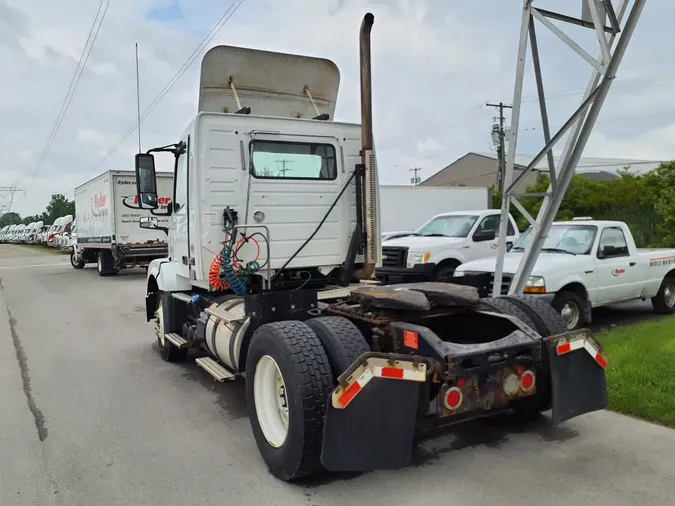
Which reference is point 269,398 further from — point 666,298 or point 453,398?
point 666,298

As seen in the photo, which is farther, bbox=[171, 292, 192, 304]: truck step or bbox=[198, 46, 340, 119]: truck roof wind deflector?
bbox=[171, 292, 192, 304]: truck step

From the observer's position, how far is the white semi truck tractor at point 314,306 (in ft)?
11.9

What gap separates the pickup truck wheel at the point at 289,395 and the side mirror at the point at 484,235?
8.83 metres

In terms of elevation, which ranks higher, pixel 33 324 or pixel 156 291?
pixel 156 291

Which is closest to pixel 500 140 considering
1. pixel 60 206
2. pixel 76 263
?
pixel 76 263

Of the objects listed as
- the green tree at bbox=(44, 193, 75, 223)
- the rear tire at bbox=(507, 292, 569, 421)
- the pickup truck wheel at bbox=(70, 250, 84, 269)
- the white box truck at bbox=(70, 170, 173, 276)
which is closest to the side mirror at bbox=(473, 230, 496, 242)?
the rear tire at bbox=(507, 292, 569, 421)

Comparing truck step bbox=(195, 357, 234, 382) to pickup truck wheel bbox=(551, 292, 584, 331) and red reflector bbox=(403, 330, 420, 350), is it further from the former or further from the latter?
pickup truck wheel bbox=(551, 292, 584, 331)

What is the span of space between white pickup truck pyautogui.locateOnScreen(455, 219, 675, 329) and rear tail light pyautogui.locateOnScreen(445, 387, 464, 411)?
4.18 metres

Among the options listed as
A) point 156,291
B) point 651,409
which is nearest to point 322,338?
point 651,409

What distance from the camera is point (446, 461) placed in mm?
4227

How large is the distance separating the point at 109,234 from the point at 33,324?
9.56m

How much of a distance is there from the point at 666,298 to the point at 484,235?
3735mm

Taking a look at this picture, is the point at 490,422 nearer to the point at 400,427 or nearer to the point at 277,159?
the point at 400,427

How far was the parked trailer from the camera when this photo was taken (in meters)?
23.7
